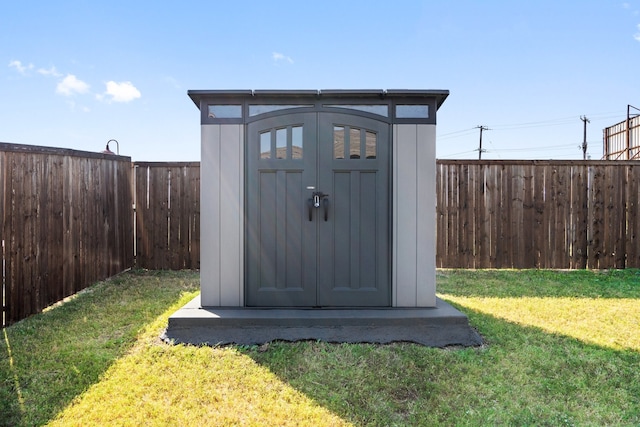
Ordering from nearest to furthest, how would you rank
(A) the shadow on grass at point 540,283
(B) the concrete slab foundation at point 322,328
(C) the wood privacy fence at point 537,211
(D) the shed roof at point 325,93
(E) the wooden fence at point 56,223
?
(B) the concrete slab foundation at point 322,328 < (D) the shed roof at point 325,93 < (E) the wooden fence at point 56,223 < (A) the shadow on grass at point 540,283 < (C) the wood privacy fence at point 537,211

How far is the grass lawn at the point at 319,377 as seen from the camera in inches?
76.9

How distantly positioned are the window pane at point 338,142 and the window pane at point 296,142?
290mm

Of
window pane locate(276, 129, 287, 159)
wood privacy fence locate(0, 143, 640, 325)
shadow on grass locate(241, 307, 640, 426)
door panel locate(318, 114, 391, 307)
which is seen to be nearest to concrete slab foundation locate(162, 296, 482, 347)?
shadow on grass locate(241, 307, 640, 426)

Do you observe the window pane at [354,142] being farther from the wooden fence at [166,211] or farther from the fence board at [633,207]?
the fence board at [633,207]

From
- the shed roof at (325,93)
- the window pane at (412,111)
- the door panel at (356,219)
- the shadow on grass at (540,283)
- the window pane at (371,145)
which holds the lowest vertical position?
the shadow on grass at (540,283)

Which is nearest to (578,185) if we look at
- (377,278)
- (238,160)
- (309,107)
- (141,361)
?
(377,278)

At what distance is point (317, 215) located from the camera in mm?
3201

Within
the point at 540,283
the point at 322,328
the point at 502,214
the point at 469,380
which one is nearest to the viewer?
the point at 469,380

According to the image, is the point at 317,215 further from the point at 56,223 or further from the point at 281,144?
the point at 56,223

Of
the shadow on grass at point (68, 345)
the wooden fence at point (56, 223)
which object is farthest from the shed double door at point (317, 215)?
the wooden fence at point (56, 223)

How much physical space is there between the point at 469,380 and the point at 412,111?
82.9 inches

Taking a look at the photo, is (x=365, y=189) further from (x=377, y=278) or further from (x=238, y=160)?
(x=238, y=160)

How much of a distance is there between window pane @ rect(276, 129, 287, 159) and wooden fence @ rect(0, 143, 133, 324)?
95.4 inches

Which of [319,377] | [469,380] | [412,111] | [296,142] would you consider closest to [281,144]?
[296,142]
